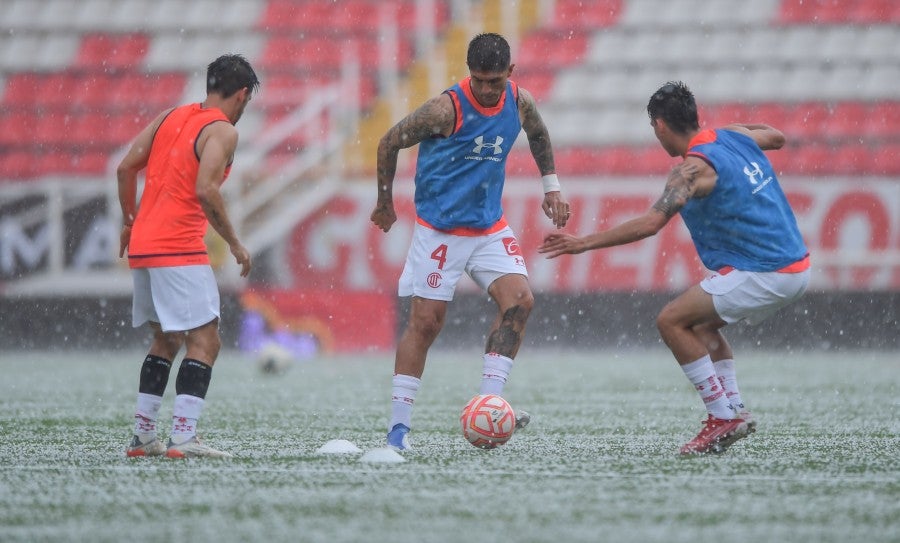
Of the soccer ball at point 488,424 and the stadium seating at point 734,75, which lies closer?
the soccer ball at point 488,424

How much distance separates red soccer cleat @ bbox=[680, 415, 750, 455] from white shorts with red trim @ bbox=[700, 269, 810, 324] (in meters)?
0.43

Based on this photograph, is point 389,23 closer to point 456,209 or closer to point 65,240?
point 65,240

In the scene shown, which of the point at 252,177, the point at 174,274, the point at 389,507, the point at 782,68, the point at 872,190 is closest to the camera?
the point at 389,507

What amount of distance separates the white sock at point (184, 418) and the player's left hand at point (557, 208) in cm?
174

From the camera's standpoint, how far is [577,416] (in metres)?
7.54

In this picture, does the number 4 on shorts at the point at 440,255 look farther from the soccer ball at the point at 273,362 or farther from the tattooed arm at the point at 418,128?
the soccer ball at the point at 273,362

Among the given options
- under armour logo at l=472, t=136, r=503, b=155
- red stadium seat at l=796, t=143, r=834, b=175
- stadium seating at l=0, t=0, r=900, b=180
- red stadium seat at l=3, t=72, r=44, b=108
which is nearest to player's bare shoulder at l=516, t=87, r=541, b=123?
under armour logo at l=472, t=136, r=503, b=155

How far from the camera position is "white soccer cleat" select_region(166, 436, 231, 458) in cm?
540

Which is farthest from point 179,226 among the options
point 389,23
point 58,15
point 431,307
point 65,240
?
point 58,15

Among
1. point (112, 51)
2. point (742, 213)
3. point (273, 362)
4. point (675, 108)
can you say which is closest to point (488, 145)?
point (675, 108)

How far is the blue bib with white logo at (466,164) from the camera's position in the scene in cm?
584

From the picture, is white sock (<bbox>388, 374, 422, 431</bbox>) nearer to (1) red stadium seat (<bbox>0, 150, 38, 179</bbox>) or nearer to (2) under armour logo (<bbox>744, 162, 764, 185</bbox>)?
(2) under armour logo (<bbox>744, 162, 764, 185</bbox>)

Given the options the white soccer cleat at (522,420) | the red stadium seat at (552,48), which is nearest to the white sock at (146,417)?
the white soccer cleat at (522,420)

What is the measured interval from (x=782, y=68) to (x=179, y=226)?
598 inches
